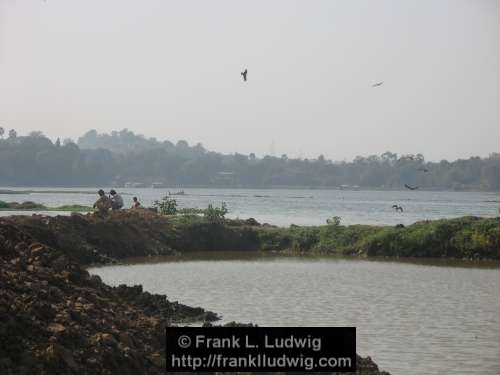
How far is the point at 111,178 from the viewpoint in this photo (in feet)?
583

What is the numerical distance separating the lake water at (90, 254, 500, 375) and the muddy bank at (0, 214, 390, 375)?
216cm

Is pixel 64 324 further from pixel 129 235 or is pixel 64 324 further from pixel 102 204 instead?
Result: pixel 102 204

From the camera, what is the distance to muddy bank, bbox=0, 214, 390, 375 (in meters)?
10.5

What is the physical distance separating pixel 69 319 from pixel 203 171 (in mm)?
176294

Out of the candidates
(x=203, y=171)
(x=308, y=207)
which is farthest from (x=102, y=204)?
(x=203, y=171)

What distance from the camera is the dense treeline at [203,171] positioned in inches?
6353

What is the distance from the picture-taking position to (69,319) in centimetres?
1181

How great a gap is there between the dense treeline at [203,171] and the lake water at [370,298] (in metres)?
132

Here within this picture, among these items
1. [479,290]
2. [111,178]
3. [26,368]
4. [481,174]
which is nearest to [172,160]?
[111,178]

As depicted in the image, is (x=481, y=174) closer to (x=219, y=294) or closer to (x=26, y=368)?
(x=219, y=294)

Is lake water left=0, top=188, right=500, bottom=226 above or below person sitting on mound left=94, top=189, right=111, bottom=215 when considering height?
below

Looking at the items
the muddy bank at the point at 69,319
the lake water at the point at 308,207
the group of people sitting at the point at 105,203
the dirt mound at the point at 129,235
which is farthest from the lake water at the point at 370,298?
the lake water at the point at 308,207

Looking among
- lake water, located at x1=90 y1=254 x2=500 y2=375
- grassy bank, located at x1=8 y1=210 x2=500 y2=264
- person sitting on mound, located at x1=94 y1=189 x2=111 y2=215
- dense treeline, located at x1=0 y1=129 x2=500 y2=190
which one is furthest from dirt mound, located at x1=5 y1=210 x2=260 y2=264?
dense treeline, located at x1=0 y1=129 x2=500 y2=190

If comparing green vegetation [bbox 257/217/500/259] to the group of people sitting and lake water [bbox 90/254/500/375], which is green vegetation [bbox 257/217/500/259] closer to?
lake water [bbox 90/254/500/375]
